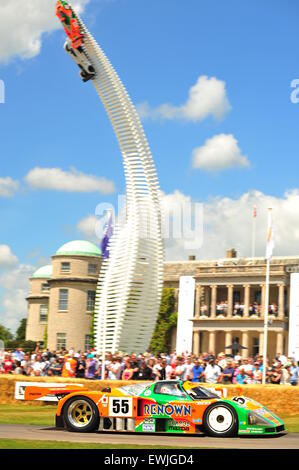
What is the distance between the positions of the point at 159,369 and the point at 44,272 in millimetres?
63888

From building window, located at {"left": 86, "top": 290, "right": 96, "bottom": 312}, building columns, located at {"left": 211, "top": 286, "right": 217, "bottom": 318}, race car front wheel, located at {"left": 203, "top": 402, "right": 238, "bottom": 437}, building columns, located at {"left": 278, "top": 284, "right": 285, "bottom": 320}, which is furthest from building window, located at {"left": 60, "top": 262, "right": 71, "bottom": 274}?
race car front wheel, located at {"left": 203, "top": 402, "right": 238, "bottom": 437}

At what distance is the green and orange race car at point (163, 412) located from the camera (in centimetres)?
1521

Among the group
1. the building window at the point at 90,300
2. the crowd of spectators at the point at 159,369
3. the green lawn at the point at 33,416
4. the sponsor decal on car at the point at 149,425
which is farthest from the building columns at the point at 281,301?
the sponsor decal on car at the point at 149,425

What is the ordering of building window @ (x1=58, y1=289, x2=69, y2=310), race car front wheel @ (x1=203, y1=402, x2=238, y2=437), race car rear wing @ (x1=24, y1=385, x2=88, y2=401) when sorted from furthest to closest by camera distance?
building window @ (x1=58, y1=289, x2=69, y2=310), race car rear wing @ (x1=24, y1=385, x2=88, y2=401), race car front wheel @ (x1=203, y1=402, x2=238, y2=437)

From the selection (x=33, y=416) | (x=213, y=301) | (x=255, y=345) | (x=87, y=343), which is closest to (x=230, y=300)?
(x=213, y=301)

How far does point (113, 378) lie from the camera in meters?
26.4

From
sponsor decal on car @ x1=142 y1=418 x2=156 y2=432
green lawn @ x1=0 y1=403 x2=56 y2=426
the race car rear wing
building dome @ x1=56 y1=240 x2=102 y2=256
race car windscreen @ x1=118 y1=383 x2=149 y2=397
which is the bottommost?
green lawn @ x1=0 y1=403 x2=56 y2=426

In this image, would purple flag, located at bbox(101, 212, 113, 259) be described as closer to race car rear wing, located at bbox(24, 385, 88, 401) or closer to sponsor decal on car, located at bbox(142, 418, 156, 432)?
race car rear wing, located at bbox(24, 385, 88, 401)

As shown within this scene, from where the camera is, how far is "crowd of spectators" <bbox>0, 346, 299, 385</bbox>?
989 inches

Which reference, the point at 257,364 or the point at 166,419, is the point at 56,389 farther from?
the point at 257,364

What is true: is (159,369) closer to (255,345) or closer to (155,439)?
(155,439)

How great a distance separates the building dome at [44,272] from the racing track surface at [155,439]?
72126 mm

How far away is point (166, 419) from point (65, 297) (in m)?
61.8

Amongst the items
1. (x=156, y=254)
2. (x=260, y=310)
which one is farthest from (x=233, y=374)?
(x=260, y=310)
